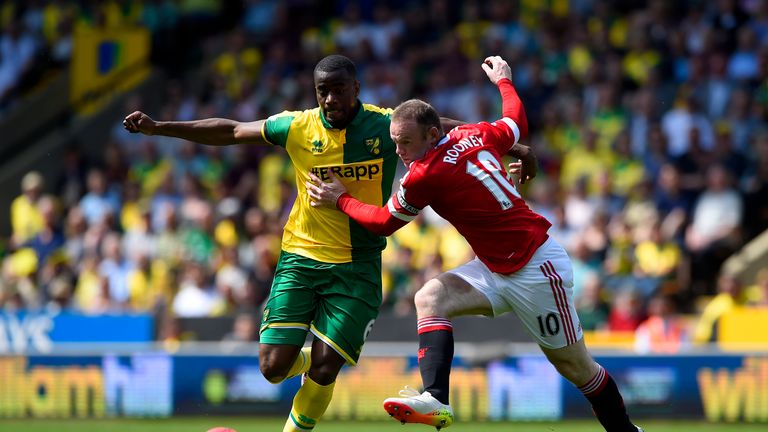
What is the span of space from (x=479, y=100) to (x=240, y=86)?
4.30 meters

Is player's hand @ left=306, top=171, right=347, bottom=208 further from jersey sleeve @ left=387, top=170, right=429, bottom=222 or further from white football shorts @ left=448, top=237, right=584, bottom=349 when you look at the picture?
white football shorts @ left=448, top=237, right=584, bottom=349

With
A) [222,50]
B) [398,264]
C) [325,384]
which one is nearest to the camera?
[325,384]

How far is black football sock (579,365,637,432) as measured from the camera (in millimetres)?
8328

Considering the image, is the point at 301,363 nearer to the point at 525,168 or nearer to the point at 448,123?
the point at 448,123

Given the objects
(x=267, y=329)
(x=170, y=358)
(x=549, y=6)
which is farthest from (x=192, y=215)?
(x=267, y=329)

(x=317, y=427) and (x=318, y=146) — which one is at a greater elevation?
(x=318, y=146)

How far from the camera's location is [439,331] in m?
8.08

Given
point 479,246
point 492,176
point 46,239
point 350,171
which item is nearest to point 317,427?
point 350,171

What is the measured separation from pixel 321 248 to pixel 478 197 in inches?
47.6

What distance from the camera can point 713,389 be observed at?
12.9 meters

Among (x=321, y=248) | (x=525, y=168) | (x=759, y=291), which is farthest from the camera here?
(x=759, y=291)

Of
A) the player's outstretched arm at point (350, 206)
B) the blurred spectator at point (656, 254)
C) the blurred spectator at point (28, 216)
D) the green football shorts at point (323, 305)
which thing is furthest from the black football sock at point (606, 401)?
the blurred spectator at point (28, 216)

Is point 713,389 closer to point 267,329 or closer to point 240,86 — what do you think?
point 267,329

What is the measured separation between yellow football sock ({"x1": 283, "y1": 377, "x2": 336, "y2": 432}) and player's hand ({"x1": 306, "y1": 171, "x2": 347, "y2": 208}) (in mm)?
1147
